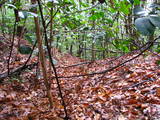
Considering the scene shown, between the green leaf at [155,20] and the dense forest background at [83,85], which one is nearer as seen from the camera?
the green leaf at [155,20]

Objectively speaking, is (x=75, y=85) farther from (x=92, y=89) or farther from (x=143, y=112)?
(x=143, y=112)

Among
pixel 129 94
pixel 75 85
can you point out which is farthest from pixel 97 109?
pixel 75 85

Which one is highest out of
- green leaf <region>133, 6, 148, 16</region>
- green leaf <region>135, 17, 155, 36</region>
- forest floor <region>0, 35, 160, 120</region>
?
green leaf <region>133, 6, 148, 16</region>

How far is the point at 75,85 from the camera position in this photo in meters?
3.01

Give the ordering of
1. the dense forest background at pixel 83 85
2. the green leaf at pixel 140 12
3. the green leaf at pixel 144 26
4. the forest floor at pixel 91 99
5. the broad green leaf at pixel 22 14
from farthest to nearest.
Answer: the forest floor at pixel 91 99 < the dense forest background at pixel 83 85 < the broad green leaf at pixel 22 14 < the green leaf at pixel 140 12 < the green leaf at pixel 144 26

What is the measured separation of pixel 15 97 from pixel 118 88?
5.17 ft

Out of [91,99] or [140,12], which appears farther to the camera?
[91,99]

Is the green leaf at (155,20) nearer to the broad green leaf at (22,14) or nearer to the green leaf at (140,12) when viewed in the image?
the green leaf at (140,12)

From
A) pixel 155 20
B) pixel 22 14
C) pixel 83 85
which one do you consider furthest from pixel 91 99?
pixel 155 20

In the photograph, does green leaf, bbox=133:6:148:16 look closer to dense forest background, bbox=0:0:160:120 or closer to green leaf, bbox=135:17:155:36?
green leaf, bbox=135:17:155:36

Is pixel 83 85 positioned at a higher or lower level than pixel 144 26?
lower

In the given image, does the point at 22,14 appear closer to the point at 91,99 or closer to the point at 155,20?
the point at 155,20

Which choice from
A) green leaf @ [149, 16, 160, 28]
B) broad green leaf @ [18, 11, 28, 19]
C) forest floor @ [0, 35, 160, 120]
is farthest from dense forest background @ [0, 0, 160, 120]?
green leaf @ [149, 16, 160, 28]

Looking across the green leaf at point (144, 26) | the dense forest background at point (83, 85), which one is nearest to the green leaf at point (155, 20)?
the green leaf at point (144, 26)
